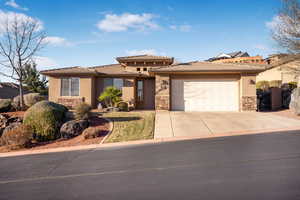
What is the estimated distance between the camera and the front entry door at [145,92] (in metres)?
17.8

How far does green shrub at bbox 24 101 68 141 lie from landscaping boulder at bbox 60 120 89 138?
43 centimetres

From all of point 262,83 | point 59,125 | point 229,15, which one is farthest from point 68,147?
point 262,83

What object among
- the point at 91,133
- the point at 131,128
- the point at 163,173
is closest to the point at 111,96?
the point at 131,128

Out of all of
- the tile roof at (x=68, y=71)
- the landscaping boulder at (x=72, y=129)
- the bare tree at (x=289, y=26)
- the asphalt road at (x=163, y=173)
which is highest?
the bare tree at (x=289, y=26)

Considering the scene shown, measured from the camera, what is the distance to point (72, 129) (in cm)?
932

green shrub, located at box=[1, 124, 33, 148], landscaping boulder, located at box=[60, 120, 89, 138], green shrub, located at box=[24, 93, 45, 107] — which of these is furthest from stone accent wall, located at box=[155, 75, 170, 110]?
green shrub, located at box=[1, 124, 33, 148]

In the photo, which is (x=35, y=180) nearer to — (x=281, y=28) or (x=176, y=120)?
(x=176, y=120)

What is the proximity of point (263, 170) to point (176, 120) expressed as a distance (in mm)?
7114

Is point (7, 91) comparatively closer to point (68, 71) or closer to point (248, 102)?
point (68, 71)

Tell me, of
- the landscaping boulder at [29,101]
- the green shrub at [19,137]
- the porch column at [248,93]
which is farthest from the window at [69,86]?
the porch column at [248,93]

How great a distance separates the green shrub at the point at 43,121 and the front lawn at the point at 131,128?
9.64ft

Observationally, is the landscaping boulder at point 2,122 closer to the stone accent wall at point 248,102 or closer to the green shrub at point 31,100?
the green shrub at point 31,100

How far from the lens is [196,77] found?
1484cm

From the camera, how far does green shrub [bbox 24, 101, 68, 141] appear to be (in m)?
9.16
